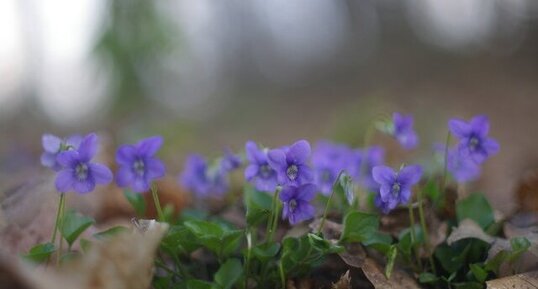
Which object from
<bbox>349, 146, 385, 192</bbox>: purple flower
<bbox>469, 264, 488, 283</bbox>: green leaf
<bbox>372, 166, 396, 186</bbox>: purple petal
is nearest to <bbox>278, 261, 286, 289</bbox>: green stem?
<bbox>372, 166, 396, 186</bbox>: purple petal

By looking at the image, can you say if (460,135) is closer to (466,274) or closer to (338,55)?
(466,274)

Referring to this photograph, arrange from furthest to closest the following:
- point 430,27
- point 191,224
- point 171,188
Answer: point 430,27 < point 171,188 < point 191,224

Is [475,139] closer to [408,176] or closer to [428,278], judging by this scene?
[408,176]

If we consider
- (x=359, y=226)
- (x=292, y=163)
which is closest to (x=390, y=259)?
(x=359, y=226)

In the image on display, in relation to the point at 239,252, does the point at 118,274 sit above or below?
above

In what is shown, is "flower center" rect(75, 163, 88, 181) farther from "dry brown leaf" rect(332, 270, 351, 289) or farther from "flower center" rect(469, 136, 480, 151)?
"flower center" rect(469, 136, 480, 151)

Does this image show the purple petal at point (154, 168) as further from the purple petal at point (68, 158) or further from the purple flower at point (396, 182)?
the purple flower at point (396, 182)

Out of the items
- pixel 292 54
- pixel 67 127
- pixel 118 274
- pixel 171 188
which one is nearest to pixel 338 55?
pixel 292 54
